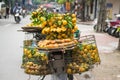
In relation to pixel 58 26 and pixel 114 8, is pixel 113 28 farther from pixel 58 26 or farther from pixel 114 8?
pixel 58 26

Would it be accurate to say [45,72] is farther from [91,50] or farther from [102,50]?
[102,50]

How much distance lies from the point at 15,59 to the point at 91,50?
20.6 feet

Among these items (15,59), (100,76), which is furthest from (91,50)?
(15,59)

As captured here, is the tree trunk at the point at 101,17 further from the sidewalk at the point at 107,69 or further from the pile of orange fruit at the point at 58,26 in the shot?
the pile of orange fruit at the point at 58,26

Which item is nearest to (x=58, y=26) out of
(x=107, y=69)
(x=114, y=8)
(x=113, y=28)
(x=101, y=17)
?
(x=107, y=69)

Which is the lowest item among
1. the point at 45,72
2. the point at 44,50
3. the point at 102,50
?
the point at 102,50

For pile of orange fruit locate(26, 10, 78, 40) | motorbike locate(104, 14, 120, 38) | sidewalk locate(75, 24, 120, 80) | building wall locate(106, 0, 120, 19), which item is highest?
pile of orange fruit locate(26, 10, 78, 40)

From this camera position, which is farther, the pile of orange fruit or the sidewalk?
the sidewalk

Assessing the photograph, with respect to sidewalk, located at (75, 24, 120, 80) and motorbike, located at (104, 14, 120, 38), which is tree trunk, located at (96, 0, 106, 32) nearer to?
motorbike, located at (104, 14, 120, 38)

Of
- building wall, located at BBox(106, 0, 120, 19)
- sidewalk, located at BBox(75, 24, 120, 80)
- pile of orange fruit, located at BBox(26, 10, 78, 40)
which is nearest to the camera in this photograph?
pile of orange fruit, located at BBox(26, 10, 78, 40)

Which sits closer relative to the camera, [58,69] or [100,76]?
[58,69]

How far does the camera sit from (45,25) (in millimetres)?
5012

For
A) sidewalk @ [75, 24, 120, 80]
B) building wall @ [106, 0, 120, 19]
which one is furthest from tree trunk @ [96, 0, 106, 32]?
building wall @ [106, 0, 120, 19]

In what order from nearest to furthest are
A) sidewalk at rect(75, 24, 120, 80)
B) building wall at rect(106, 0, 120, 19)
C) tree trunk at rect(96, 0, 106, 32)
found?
sidewalk at rect(75, 24, 120, 80) < tree trunk at rect(96, 0, 106, 32) < building wall at rect(106, 0, 120, 19)
